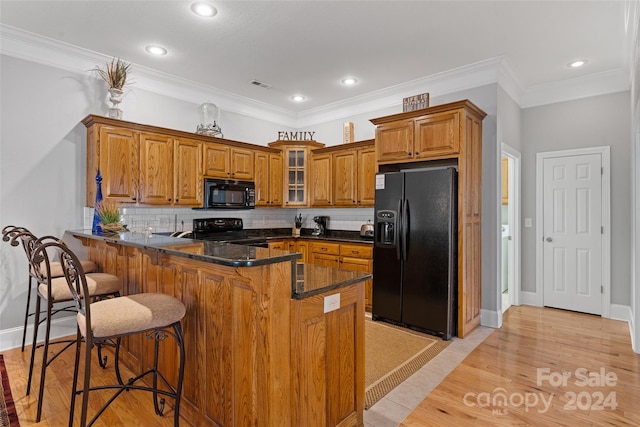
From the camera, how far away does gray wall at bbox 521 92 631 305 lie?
4.12 meters

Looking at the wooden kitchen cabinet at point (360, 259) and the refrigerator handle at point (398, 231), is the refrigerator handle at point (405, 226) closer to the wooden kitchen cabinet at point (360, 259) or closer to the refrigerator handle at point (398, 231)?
the refrigerator handle at point (398, 231)

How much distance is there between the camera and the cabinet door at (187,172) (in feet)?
13.5

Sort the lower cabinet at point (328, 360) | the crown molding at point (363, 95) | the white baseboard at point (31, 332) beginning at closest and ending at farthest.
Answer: the lower cabinet at point (328, 360) < the white baseboard at point (31, 332) < the crown molding at point (363, 95)

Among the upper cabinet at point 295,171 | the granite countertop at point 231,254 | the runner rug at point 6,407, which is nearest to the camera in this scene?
the granite countertop at point 231,254

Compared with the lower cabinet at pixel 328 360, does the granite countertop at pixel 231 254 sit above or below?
above

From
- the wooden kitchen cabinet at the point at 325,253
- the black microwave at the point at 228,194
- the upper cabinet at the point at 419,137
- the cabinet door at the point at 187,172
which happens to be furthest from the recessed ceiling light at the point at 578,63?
the cabinet door at the point at 187,172

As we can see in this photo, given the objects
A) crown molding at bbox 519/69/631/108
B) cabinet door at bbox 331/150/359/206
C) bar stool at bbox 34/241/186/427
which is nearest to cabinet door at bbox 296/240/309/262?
cabinet door at bbox 331/150/359/206

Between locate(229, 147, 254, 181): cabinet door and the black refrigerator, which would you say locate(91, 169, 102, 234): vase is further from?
the black refrigerator

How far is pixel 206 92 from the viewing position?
186 inches

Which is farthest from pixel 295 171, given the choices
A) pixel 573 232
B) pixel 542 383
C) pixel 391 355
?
pixel 542 383

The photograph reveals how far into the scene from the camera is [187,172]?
165 inches

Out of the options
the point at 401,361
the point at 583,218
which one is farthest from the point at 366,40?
the point at 583,218

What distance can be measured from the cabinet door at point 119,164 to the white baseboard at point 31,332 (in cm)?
126

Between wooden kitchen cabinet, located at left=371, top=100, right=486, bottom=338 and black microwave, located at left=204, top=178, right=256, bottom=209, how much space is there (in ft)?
6.17
